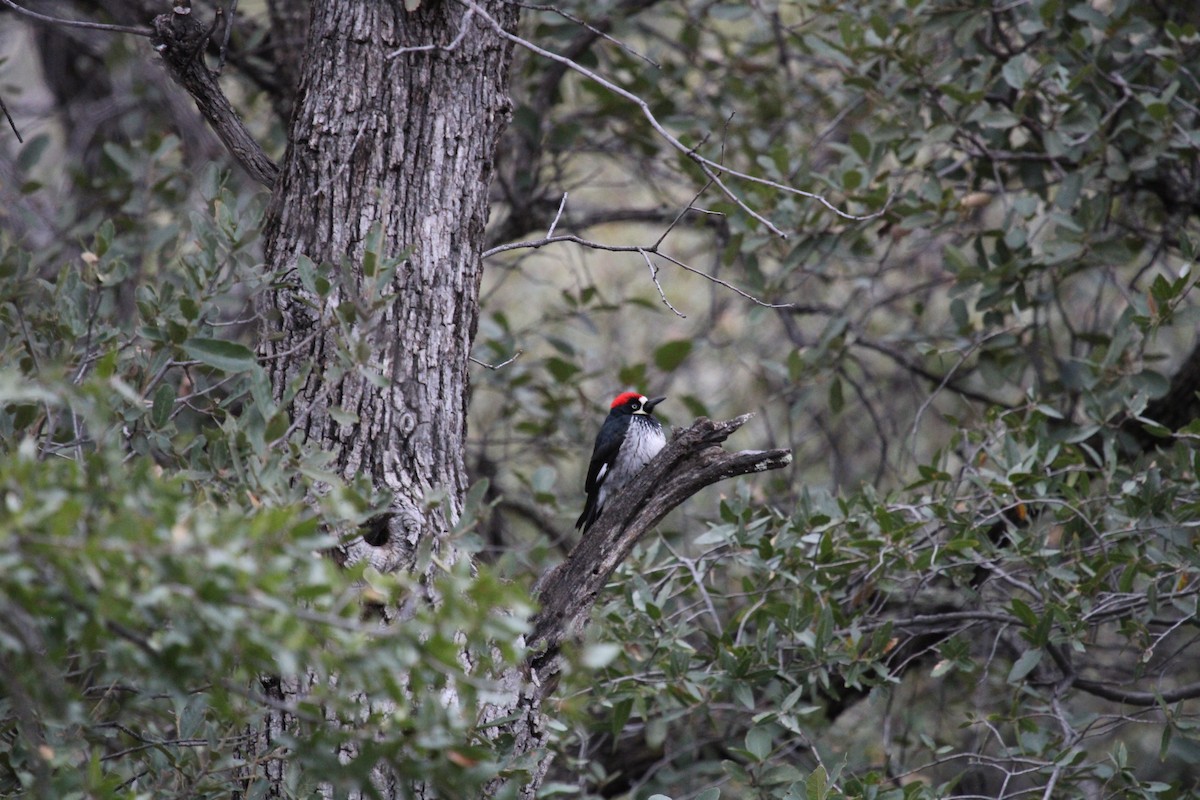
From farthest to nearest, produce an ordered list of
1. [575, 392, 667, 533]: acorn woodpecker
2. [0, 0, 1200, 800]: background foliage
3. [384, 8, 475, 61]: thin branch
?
[575, 392, 667, 533]: acorn woodpecker → [384, 8, 475, 61]: thin branch → [0, 0, 1200, 800]: background foliage

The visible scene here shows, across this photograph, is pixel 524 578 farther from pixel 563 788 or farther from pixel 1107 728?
pixel 1107 728

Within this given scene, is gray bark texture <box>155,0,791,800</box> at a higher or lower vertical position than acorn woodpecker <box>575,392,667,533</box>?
higher

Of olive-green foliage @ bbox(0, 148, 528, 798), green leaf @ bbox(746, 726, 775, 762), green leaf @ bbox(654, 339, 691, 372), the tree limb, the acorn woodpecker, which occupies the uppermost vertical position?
the tree limb

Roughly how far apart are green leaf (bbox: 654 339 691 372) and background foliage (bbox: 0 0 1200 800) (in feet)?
0.08

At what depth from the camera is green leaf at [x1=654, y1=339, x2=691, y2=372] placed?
17.6ft

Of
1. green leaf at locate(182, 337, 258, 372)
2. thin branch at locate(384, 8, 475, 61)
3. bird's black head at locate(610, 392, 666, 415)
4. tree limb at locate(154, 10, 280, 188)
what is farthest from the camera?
bird's black head at locate(610, 392, 666, 415)

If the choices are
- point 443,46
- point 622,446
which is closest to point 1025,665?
point 622,446

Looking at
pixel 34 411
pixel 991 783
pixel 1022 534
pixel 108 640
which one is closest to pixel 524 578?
pixel 108 640

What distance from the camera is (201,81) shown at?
10.5 ft

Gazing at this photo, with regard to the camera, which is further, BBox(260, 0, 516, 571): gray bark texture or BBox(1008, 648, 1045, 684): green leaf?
BBox(1008, 648, 1045, 684): green leaf

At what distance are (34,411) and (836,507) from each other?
8.64 ft

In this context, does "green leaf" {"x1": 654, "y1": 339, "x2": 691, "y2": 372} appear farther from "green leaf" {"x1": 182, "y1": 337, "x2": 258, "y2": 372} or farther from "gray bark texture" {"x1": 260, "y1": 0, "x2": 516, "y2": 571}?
"green leaf" {"x1": 182, "y1": 337, "x2": 258, "y2": 372}

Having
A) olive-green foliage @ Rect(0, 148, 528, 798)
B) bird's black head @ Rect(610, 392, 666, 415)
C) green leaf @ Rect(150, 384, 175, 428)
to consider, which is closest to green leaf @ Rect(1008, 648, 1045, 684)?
olive-green foliage @ Rect(0, 148, 528, 798)

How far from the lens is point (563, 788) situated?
11.4 feet
